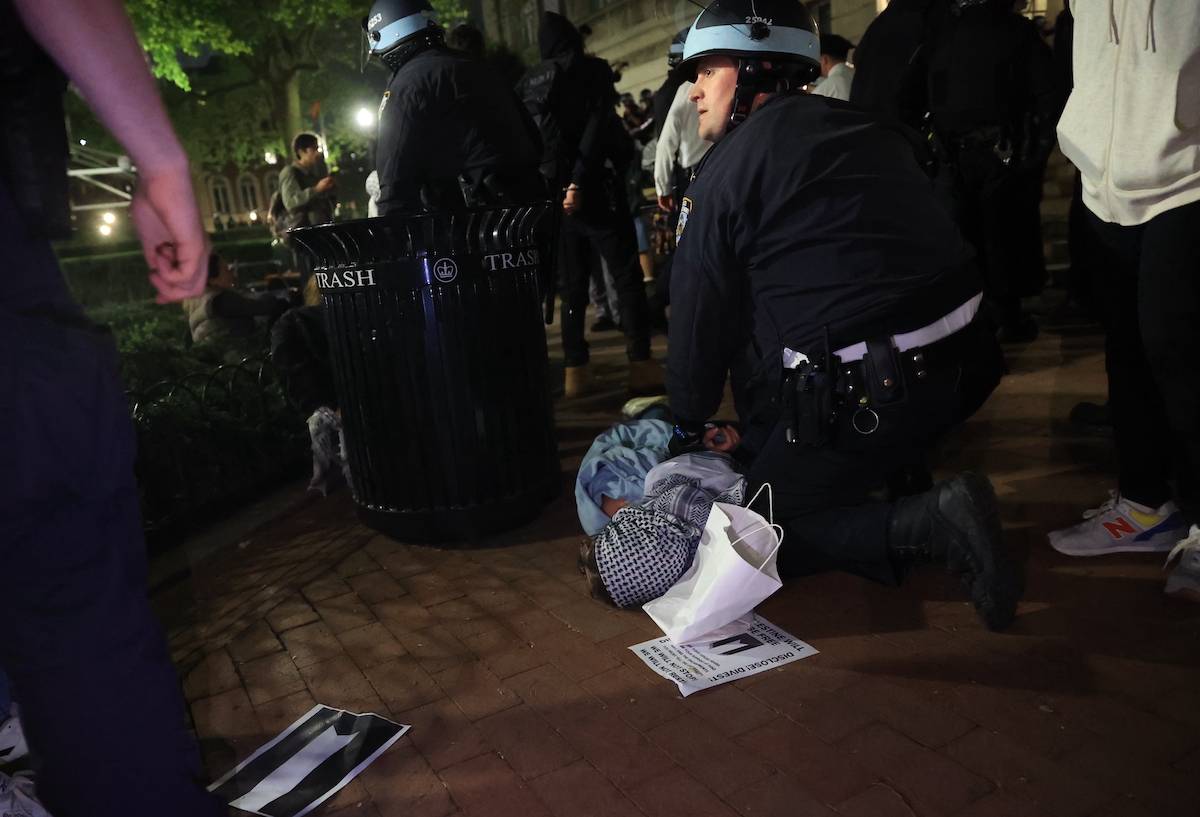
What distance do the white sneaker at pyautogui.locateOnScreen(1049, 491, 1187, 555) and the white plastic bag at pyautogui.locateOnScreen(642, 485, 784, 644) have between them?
1.26 metres

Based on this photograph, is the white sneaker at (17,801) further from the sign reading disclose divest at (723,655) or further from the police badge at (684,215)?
the police badge at (684,215)

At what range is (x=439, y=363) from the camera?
372 centimetres

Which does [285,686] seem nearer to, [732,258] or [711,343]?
[711,343]

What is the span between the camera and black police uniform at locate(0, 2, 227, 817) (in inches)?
56.0

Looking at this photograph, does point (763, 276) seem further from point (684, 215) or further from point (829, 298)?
point (684, 215)

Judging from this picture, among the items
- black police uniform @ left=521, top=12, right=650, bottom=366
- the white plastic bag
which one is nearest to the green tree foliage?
black police uniform @ left=521, top=12, right=650, bottom=366

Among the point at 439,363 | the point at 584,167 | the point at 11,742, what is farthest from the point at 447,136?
the point at 11,742

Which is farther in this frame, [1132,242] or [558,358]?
[558,358]

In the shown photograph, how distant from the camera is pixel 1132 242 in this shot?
2896 millimetres

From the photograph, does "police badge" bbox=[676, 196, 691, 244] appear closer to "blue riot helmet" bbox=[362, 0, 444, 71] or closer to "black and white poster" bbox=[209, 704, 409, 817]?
"black and white poster" bbox=[209, 704, 409, 817]

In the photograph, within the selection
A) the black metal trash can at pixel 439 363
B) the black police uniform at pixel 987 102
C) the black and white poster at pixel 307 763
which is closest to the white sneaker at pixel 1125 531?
the black metal trash can at pixel 439 363

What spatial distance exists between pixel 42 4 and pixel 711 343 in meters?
2.12

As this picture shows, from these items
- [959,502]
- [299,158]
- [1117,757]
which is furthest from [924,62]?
[299,158]

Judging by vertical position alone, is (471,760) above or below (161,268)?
below
